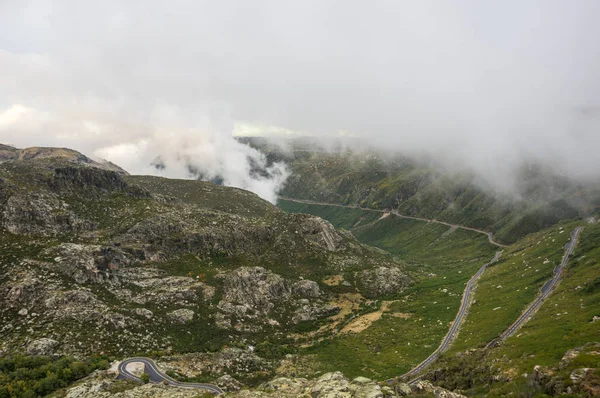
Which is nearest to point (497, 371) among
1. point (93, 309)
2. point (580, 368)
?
point (580, 368)

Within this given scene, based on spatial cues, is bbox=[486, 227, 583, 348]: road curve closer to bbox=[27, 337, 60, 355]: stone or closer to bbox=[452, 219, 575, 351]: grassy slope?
bbox=[452, 219, 575, 351]: grassy slope

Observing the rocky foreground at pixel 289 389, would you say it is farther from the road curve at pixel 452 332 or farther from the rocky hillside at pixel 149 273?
the road curve at pixel 452 332

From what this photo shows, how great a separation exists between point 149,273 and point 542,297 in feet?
480

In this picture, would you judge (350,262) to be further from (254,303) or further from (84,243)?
(84,243)

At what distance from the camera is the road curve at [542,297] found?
9534 cm

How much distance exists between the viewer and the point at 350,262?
17375 centimetres

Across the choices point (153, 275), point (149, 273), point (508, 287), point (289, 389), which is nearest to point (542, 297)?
point (508, 287)

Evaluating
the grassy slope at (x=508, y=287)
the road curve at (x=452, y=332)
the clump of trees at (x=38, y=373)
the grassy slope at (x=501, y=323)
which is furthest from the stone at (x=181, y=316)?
the grassy slope at (x=508, y=287)

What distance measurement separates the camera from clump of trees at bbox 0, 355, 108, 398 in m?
67.6

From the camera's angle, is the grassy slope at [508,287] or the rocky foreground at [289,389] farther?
the grassy slope at [508,287]

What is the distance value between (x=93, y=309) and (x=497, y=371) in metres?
107

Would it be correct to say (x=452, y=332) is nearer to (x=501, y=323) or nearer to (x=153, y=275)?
(x=501, y=323)

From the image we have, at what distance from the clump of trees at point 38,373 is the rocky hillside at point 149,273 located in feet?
20.2

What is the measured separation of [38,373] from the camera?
73250 millimetres
